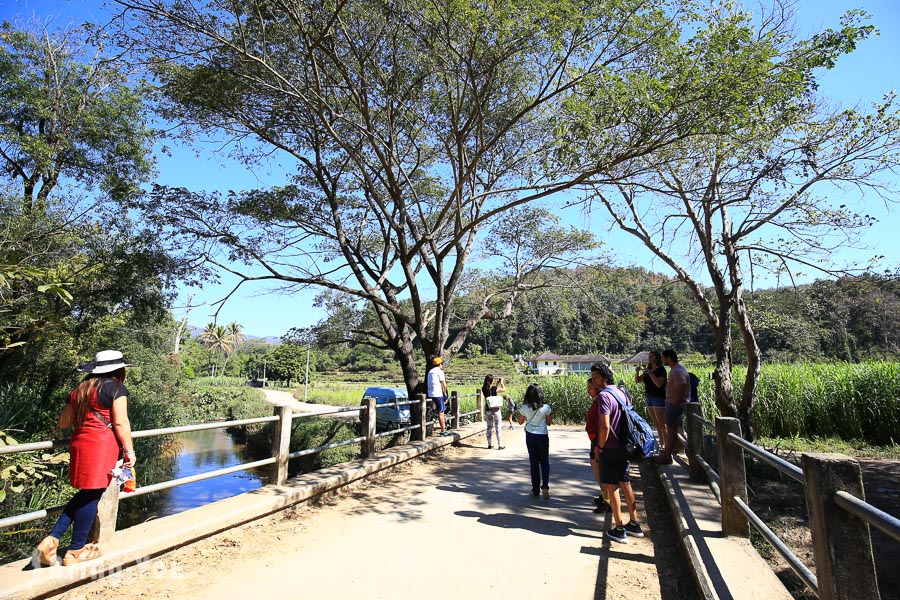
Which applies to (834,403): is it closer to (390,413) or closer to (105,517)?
(105,517)

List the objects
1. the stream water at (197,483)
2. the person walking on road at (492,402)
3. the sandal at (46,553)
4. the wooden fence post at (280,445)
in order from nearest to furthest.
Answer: the sandal at (46,553) < the wooden fence post at (280,445) < the person walking on road at (492,402) < the stream water at (197,483)

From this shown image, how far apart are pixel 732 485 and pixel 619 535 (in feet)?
3.89

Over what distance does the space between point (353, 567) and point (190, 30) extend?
28.5 feet

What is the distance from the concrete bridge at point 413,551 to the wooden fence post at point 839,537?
997mm

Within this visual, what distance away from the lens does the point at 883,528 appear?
5.70 feet

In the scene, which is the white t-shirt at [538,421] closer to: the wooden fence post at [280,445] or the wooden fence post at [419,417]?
the wooden fence post at [280,445]

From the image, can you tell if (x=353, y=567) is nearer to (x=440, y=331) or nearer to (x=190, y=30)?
(x=440, y=331)

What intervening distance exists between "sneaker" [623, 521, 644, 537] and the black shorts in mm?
488

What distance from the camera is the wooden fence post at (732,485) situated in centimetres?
416

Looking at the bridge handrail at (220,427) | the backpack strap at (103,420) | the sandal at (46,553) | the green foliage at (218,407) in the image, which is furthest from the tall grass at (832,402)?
the green foliage at (218,407)

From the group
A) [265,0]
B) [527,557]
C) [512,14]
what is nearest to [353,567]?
[527,557]

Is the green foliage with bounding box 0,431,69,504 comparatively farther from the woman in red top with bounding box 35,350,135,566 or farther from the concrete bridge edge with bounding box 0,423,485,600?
the concrete bridge edge with bounding box 0,423,485,600

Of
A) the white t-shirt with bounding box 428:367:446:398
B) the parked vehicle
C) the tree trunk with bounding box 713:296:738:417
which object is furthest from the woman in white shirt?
the parked vehicle

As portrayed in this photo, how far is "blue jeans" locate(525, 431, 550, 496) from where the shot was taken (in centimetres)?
610
